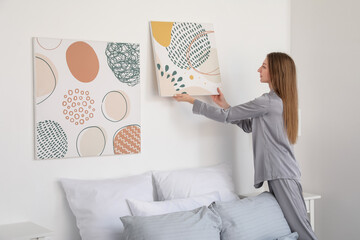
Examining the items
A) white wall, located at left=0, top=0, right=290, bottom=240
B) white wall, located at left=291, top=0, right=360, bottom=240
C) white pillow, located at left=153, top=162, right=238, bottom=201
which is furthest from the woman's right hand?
white wall, located at left=291, top=0, right=360, bottom=240

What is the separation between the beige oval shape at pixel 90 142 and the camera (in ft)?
8.87

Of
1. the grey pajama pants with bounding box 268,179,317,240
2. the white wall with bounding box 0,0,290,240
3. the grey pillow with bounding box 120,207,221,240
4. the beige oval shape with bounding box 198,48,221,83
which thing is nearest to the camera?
the grey pillow with bounding box 120,207,221,240

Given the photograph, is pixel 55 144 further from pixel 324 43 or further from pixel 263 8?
pixel 324 43

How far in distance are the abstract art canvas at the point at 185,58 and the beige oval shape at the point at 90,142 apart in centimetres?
47

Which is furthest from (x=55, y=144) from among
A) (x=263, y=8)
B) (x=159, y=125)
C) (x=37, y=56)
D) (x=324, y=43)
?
(x=324, y=43)

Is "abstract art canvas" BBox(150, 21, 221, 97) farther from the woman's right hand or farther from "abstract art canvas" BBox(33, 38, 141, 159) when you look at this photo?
"abstract art canvas" BBox(33, 38, 141, 159)

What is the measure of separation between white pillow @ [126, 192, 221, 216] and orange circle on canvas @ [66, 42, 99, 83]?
0.75 meters

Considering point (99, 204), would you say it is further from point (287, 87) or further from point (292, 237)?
point (287, 87)

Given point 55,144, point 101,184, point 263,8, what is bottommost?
point 101,184

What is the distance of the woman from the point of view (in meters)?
2.90

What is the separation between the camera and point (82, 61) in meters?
2.69

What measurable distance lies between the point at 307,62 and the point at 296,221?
133 centimetres

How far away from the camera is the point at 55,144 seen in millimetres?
2625

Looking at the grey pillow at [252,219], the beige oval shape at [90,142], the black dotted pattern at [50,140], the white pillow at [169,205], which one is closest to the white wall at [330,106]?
the grey pillow at [252,219]
